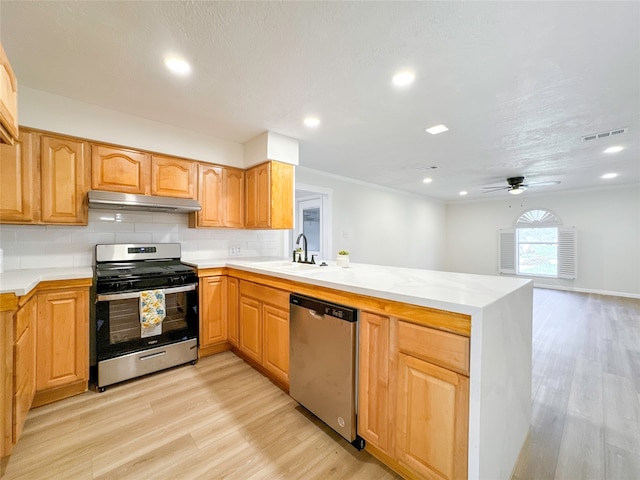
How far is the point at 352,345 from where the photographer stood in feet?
5.15

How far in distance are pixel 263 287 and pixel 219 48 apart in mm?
1750

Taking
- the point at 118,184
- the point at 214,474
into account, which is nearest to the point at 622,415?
the point at 214,474

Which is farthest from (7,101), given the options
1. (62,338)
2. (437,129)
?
(437,129)

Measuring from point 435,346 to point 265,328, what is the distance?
5.03 ft

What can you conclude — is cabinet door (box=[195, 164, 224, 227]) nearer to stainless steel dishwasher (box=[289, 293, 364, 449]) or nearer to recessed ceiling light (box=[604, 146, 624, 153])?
stainless steel dishwasher (box=[289, 293, 364, 449])

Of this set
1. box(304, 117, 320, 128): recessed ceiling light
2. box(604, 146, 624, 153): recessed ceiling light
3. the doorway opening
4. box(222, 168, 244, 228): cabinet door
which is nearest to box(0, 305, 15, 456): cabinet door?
box(222, 168, 244, 228): cabinet door

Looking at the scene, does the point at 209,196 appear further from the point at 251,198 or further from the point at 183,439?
the point at 183,439

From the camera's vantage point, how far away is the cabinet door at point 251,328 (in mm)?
2445

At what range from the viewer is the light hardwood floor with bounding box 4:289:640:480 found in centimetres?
149

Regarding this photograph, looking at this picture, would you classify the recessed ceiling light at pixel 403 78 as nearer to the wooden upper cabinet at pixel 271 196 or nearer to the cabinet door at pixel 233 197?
the wooden upper cabinet at pixel 271 196

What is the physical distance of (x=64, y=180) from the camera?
2.32 meters

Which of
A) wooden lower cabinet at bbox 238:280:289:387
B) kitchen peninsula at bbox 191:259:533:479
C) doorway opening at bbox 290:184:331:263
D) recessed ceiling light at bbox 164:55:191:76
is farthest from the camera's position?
doorway opening at bbox 290:184:331:263

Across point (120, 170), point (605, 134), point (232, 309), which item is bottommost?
point (232, 309)

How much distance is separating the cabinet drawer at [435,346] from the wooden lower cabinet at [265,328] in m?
1.02
